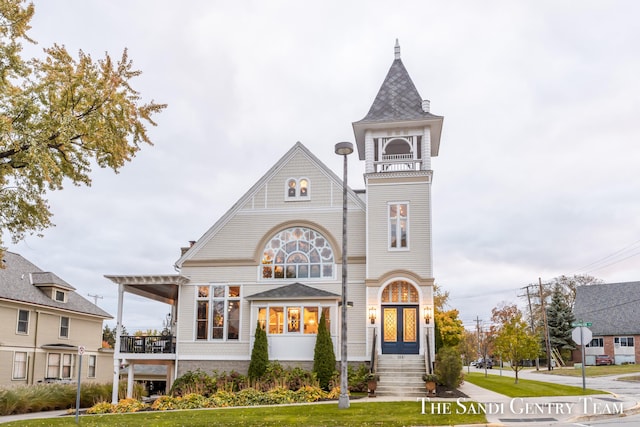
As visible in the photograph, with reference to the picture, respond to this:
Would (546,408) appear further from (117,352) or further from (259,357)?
(117,352)

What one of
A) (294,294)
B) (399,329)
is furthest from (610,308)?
(294,294)

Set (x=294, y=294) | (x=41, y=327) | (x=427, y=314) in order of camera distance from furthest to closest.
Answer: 1. (x=41, y=327)
2. (x=294, y=294)
3. (x=427, y=314)

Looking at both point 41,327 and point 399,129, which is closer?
point 399,129

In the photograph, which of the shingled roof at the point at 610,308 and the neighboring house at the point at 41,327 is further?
the shingled roof at the point at 610,308

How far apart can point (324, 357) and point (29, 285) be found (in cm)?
1923

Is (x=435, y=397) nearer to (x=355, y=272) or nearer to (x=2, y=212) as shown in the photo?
(x=355, y=272)

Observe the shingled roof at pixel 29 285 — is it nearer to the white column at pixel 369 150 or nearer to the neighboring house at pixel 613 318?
the white column at pixel 369 150

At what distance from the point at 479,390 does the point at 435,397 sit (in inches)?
130

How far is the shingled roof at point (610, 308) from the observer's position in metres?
48.2

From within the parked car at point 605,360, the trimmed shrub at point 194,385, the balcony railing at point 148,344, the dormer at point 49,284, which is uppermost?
the dormer at point 49,284

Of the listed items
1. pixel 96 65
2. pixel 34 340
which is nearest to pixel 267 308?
pixel 96 65

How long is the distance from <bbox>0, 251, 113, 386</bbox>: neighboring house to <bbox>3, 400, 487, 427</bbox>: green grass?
13966 mm

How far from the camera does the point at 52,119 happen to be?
1166cm

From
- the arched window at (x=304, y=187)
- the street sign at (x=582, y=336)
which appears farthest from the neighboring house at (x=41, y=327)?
the street sign at (x=582, y=336)
